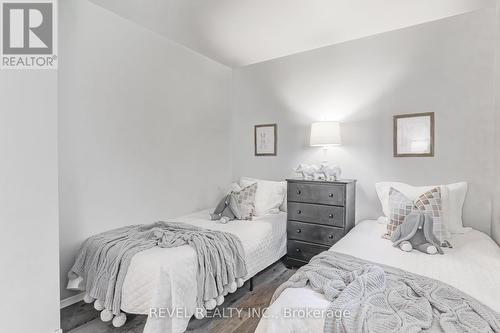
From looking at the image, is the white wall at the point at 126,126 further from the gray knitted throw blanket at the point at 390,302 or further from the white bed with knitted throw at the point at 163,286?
the gray knitted throw blanket at the point at 390,302

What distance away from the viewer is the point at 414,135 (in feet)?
8.64

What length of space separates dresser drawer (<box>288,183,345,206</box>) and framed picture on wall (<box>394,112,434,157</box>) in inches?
28.9

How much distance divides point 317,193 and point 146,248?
1756 millimetres

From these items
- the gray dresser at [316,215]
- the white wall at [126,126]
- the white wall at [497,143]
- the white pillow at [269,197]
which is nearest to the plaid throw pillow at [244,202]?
the white pillow at [269,197]

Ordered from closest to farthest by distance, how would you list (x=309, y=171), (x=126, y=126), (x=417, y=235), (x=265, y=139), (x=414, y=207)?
(x=417, y=235) < (x=414, y=207) < (x=126, y=126) < (x=309, y=171) < (x=265, y=139)

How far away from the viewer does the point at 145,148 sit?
2783 mm

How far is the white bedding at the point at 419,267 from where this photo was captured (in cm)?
118

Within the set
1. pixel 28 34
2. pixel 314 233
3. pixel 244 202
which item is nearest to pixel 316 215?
pixel 314 233

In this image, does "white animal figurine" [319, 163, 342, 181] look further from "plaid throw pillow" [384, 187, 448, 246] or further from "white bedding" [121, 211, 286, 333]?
"white bedding" [121, 211, 286, 333]

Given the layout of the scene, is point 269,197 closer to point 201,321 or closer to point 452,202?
point 201,321

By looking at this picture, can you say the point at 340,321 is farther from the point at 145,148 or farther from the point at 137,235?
the point at 145,148

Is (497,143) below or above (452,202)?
above

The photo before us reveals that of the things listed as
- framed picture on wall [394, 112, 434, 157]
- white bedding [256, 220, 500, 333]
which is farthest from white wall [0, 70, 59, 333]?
framed picture on wall [394, 112, 434, 157]

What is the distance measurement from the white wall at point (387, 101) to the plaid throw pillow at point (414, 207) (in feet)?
1.51
